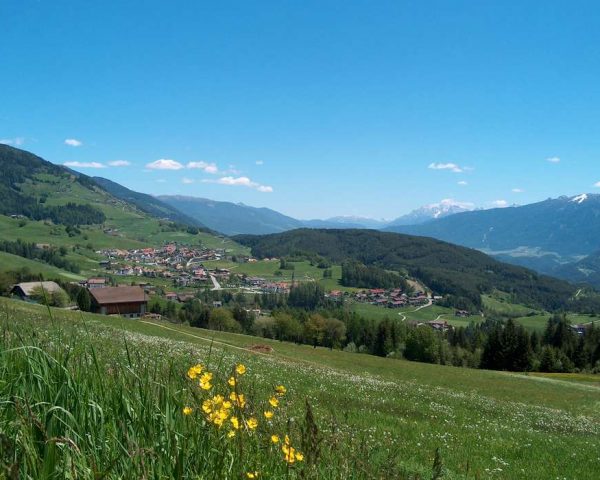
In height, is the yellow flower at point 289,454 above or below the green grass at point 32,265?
above

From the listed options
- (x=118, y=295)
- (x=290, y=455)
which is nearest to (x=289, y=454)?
(x=290, y=455)

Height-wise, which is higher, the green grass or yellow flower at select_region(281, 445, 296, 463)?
yellow flower at select_region(281, 445, 296, 463)

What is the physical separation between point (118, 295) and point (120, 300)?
331 centimetres

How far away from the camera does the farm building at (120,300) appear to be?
3445 inches

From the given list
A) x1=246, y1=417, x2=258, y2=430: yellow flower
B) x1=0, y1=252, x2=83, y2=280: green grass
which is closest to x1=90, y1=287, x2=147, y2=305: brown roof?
x1=0, y1=252, x2=83, y2=280: green grass

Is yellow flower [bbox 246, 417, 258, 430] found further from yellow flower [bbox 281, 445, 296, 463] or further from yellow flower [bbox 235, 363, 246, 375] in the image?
yellow flower [bbox 235, 363, 246, 375]

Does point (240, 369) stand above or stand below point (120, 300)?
above

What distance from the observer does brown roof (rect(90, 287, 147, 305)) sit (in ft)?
294

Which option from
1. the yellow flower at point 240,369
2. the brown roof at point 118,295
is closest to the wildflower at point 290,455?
the yellow flower at point 240,369

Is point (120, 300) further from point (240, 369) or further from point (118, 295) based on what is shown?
point (240, 369)

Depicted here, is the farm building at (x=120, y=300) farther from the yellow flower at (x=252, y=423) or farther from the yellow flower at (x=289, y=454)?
the yellow flower at (x=289, y=454)

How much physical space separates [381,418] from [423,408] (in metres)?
5.31

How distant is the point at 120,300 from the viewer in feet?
301

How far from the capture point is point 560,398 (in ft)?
117
